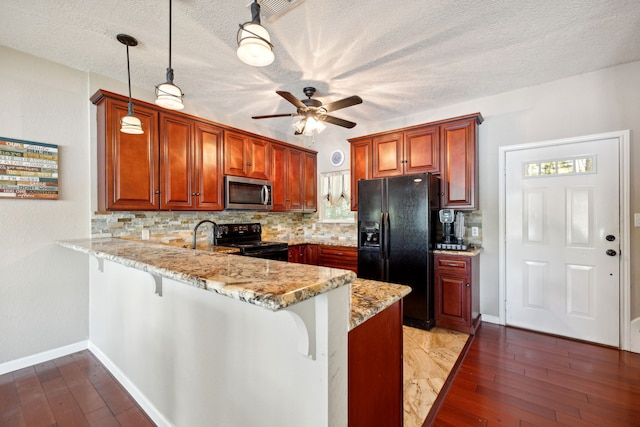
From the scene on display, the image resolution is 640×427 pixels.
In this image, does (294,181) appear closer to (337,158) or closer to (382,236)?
(337,158)

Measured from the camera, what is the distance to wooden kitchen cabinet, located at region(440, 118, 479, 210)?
3.18 metres

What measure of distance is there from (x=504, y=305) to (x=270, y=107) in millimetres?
3620

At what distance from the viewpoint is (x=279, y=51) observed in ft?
7.61

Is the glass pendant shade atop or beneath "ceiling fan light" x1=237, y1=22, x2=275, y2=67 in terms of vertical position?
beneath

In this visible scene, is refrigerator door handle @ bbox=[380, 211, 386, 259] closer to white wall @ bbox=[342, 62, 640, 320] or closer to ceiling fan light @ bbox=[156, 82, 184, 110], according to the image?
white wall @ bbox=[342, 62, 640, 320]

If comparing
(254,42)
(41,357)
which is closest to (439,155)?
(254,42)

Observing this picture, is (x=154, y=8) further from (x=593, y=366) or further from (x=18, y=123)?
(x=593, y=366)

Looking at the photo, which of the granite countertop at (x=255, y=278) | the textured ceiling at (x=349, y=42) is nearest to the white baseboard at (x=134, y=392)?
the granite countertop at (x=255, y=278)

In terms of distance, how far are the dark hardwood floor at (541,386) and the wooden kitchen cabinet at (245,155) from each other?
123 inches

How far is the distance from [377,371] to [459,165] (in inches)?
108

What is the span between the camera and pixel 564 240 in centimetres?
288

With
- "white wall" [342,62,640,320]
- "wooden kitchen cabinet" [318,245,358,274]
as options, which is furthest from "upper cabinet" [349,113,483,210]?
"wooden kitchen cabinet" [318,245,358,274]

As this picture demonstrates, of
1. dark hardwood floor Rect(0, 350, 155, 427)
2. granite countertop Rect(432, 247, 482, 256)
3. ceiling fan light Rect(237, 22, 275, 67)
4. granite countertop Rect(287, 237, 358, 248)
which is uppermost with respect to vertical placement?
ceiling fan light Rect(237, 22, 275, 67)

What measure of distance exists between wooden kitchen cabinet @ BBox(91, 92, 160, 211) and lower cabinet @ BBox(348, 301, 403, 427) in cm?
257
